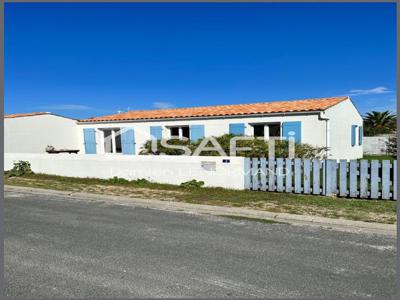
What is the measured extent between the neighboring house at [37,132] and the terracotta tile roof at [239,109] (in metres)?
1.59

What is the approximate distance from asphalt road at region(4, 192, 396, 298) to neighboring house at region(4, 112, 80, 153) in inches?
520

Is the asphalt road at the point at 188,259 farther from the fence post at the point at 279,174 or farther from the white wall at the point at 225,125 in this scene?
the white wall at the point at 225,125

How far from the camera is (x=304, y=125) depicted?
15.3m

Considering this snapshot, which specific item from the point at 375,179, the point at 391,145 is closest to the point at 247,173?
the point at 375,179

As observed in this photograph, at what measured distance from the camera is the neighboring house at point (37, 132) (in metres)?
18.0

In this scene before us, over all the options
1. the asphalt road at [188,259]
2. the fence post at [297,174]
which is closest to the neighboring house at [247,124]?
the fence post at [297,174]

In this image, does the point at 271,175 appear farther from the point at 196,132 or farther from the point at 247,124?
the point at 196,132

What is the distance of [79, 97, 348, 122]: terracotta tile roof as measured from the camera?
1591 cm

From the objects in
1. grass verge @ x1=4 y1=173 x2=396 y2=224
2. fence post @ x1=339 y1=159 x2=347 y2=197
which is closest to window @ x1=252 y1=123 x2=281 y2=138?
grass verge @ x1=4 y1=173 x2=396 y2=224

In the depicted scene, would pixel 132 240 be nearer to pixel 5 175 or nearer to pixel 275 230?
pixel 275 230

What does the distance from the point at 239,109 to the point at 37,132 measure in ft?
37.7

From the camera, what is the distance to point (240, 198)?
8.48 m

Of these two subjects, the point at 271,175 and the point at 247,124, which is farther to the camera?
the point at 247,124

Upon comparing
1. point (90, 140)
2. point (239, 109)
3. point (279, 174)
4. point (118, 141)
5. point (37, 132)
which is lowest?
point (279, 174)
